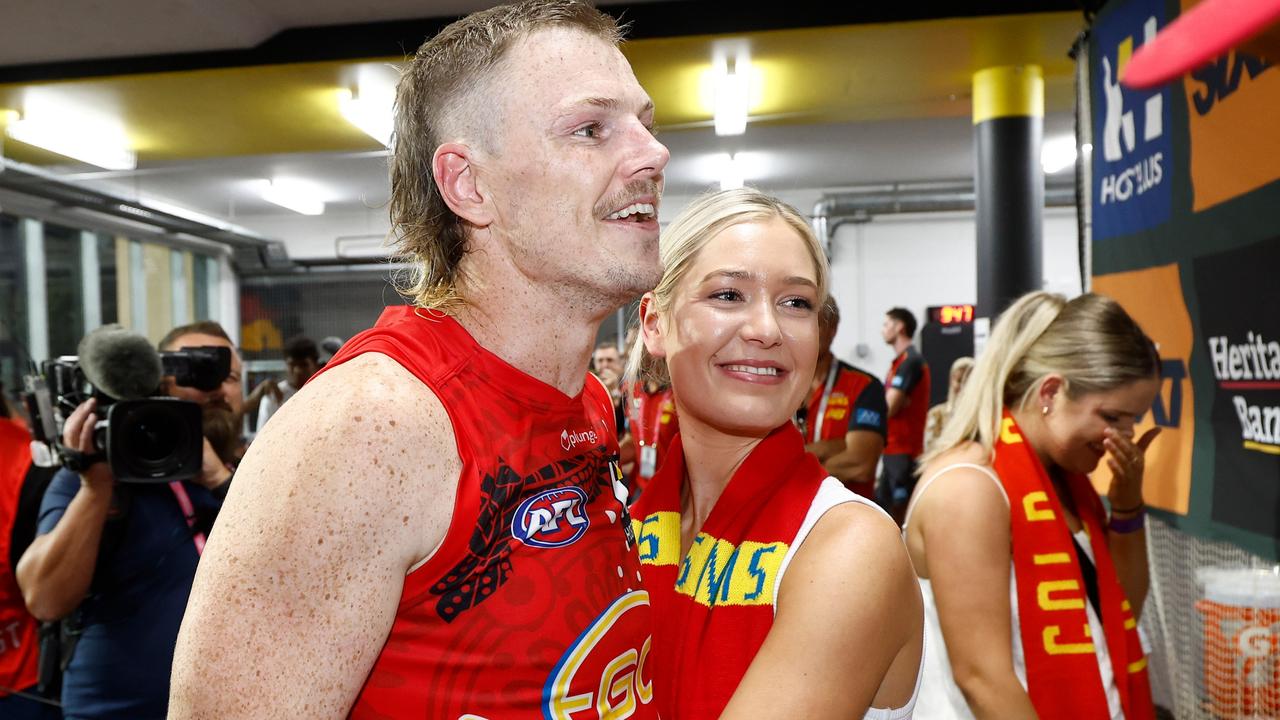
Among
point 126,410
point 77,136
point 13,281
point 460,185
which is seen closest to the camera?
point 460,185

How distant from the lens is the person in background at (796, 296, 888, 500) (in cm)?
452

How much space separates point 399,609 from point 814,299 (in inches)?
31.2

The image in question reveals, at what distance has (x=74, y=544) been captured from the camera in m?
2.00

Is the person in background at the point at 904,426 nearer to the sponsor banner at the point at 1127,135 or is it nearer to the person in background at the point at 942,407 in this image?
the person in background at the point at 942,407

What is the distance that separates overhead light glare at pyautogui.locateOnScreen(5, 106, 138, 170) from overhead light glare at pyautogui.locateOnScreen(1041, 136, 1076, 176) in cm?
810

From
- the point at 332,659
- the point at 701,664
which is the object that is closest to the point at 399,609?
the point at 332,659

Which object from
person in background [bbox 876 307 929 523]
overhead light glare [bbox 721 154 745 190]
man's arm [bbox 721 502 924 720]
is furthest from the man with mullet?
overhead light glare [bbox 721 154 745 190]

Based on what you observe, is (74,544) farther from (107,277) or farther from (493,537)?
(107,277)

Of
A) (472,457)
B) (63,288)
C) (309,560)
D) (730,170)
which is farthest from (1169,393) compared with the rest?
(63,288)

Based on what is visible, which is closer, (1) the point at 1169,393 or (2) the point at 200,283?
(1) the point at 1169,393

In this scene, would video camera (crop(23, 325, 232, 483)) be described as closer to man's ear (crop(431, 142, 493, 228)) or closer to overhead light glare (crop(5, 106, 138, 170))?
man's ear (crop(431, 142, 493, 228))

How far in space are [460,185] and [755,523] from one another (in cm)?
61

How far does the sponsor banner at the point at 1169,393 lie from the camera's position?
2.38 m

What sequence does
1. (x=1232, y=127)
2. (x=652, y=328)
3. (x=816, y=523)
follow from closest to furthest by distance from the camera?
(x=816, y=523)
(x=652, y=328)
(x=1232, y=127)
